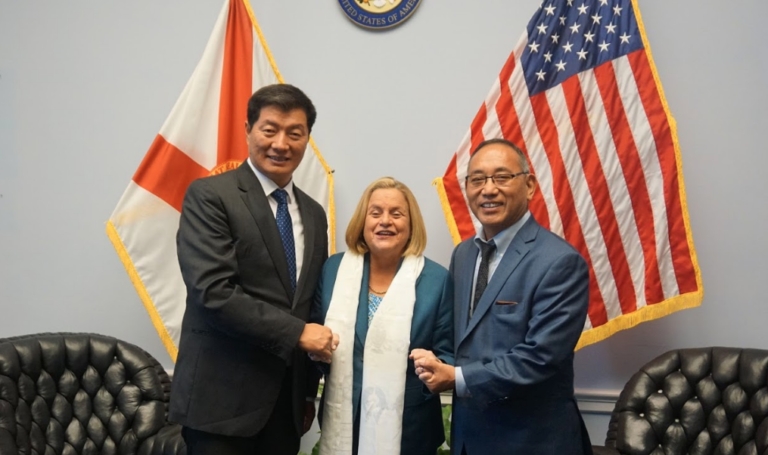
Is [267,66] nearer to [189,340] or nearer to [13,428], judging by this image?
[189,340]

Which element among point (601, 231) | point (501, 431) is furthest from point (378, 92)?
point (501, 431)

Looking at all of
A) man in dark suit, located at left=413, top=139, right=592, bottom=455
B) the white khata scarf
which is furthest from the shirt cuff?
the white khata scarf

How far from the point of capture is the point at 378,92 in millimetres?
3416

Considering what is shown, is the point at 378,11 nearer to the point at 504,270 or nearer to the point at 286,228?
the point at 286,228

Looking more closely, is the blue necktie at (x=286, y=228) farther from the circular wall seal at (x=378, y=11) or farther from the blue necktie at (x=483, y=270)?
the circular wall seal at (x=378, y=11)

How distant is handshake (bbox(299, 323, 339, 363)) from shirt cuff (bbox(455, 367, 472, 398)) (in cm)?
41

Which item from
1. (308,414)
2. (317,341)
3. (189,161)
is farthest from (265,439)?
(189,161)

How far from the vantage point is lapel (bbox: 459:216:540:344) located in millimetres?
1990

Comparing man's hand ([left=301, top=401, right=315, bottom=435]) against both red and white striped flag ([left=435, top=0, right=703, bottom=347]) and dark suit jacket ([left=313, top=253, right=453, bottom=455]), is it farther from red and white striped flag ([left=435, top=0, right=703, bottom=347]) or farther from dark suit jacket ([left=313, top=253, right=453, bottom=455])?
red and white striped flag ([left=435, top=0, right=703, bottom=347])

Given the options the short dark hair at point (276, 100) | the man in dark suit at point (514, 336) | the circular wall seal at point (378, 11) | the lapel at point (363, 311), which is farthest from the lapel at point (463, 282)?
the circular wall seal at point (378, 11)

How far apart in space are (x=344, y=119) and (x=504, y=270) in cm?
171

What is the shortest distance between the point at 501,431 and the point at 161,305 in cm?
191

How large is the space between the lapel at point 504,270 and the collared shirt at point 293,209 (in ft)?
2.02

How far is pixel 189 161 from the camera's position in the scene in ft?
10.4
